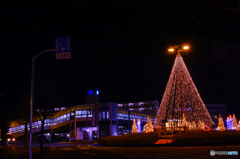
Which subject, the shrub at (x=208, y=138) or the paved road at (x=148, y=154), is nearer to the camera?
the paved road at (x=148, y=154)

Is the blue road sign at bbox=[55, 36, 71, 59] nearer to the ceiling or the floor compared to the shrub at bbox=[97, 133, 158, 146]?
nearer to the ceiling

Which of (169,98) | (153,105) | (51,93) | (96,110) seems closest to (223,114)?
(153,105)

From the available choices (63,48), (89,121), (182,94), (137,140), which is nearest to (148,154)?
(137,140)

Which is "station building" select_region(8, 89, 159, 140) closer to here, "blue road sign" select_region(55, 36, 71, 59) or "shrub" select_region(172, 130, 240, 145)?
"shrub" select_region(172, 130, 240, 145)

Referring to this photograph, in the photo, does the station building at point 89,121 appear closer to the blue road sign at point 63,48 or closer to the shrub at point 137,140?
the shrub at point 137,140

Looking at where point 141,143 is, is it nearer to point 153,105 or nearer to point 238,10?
point 238,10

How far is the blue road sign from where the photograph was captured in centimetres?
1401

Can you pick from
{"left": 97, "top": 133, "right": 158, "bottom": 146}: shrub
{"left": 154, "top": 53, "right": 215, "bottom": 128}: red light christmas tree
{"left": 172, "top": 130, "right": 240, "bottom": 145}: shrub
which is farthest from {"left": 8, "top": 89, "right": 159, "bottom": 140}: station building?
{"left": 172, "top": 130, "right": 240, "bottom": 145}: shrub

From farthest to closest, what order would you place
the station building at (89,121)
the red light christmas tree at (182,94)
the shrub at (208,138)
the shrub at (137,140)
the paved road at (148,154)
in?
the station building at (89,121), the red light christmas tree at (182,94), the shrub at (137,140), the shrub at (208,138), the paved road at (148,154)

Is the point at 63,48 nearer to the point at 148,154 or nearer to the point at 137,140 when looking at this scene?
the point at 148,154

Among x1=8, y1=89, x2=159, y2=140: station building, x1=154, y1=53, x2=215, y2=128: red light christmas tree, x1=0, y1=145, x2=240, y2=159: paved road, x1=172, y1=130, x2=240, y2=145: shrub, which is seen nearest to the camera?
x1=0, y1=145, x2=240, y2=159: paved road

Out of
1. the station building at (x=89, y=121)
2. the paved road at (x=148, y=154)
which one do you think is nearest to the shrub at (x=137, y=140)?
the paved road at (x=148, y=154)

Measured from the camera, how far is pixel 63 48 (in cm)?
1412

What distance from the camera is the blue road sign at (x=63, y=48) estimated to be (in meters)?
14.0
